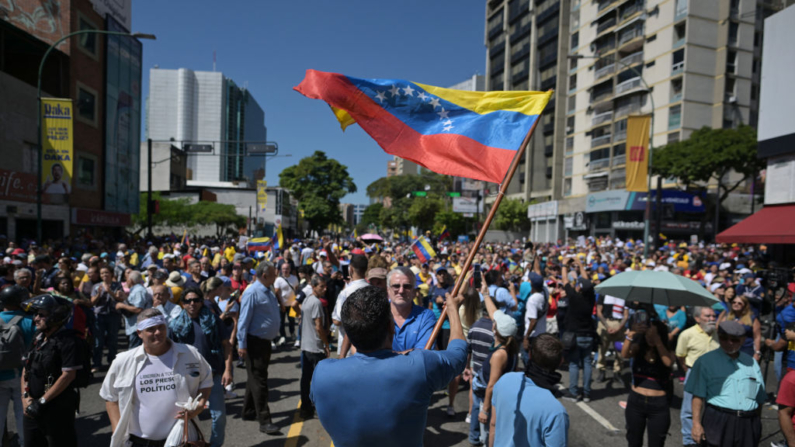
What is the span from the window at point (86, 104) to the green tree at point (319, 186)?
27.5 metres

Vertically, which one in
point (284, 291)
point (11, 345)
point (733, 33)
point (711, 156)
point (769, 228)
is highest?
point (733, 33)

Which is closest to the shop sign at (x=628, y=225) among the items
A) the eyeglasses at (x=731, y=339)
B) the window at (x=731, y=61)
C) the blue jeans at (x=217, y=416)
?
the window at (x=731, y=61)

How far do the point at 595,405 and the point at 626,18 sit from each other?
4593 centimetres

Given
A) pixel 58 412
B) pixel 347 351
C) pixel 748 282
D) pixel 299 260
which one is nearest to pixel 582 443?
pixel 347 351

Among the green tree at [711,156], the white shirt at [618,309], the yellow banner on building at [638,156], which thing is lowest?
the white shirt at [618,309]

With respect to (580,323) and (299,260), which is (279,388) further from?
(299,260)

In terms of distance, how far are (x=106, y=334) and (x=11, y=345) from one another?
156 inches

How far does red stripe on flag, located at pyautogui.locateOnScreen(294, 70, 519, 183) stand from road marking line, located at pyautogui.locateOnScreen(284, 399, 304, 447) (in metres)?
3.46

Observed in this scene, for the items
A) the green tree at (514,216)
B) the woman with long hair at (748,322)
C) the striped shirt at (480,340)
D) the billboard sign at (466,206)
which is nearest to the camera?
the striped shirt at (480,340)

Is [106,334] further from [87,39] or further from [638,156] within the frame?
[87,39]

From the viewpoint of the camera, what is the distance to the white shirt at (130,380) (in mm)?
3160

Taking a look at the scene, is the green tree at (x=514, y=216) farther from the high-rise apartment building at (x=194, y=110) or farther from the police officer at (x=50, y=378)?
the high-rise apartment building at (x=194, y=110)

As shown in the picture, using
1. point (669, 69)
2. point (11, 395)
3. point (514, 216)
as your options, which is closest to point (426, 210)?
point (514, 216)

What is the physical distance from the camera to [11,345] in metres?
4.12
